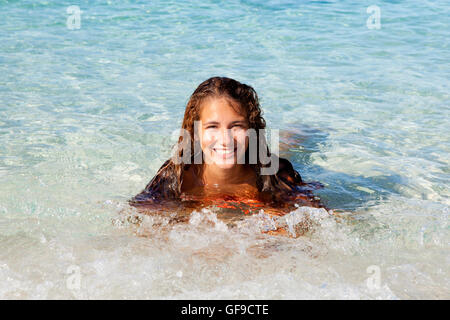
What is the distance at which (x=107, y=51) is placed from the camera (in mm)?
8023

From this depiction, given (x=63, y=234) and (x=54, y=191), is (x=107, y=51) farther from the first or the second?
(x=63, y=234)

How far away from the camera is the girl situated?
363 cm

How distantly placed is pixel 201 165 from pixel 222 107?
584 millimetres

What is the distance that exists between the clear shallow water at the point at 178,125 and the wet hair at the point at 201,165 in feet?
1.07

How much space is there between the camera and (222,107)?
3604 mm
